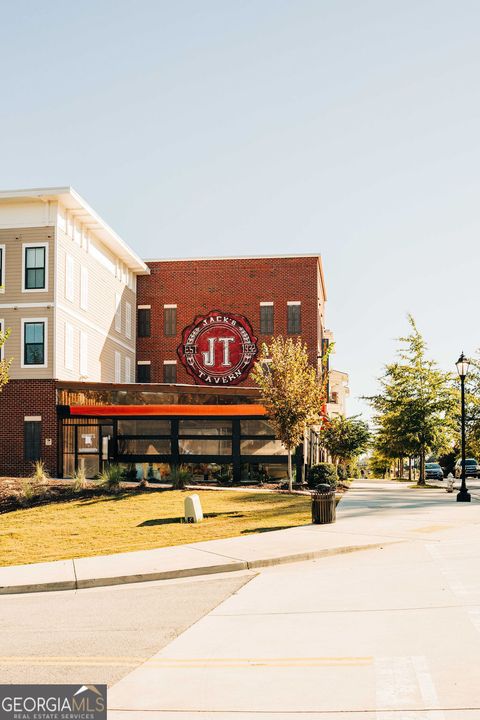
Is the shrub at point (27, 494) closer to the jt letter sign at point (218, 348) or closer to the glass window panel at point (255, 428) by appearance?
the glass window panel at point (255, 428)

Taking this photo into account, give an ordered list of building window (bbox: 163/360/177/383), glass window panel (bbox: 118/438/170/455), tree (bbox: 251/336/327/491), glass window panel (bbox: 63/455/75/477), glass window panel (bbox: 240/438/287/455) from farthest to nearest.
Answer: building window (bbox: 163/360/177/383) → glass window panel (bbox: 63/455/75/477) → glass window panel (bbox: 118/438/170/455) → glass window panel (bbox: 240/438/287/455) → tree (bbox: 251/336/327/491)

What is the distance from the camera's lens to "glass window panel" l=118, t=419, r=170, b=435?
37938mm

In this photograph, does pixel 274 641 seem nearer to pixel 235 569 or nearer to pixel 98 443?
pixel 235 569

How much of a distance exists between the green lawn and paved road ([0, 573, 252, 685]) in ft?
14.7

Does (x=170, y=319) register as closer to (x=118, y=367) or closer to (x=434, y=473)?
(x=118, y=367)

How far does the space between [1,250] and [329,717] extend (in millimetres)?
36708

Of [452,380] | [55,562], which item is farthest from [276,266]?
[55,562]

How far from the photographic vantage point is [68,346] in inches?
1596

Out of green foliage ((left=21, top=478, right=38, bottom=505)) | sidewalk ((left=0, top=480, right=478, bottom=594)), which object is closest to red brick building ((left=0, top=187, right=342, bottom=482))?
green foliage ((left=21, top=478, right=38, bottom=505))

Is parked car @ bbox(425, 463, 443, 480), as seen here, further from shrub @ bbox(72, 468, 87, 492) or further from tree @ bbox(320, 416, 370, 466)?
shrub @ bbox(72, 468, 87, 492)

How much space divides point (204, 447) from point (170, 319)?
17.5 m

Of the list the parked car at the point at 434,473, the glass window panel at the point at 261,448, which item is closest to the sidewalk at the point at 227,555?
the glass window panel at the point at 261,448

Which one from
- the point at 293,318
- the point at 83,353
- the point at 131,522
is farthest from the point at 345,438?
the point at 131,522

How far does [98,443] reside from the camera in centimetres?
3956
